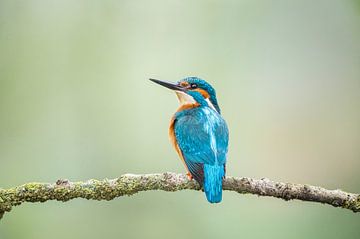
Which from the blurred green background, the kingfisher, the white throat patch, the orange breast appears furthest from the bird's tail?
the blurred green background

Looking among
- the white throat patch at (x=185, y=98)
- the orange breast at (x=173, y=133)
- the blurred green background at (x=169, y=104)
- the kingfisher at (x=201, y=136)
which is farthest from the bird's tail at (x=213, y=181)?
the blurred green background at (x=169, y=104)

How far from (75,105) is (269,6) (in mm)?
1945

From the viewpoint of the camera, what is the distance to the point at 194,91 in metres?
3.23

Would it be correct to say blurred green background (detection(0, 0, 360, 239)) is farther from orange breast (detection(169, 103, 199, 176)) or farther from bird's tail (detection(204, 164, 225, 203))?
bird's tail (detection(204, 164, 225, 203))

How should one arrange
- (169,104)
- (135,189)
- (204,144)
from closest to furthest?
(135,189) < (204,144) < (169,104)

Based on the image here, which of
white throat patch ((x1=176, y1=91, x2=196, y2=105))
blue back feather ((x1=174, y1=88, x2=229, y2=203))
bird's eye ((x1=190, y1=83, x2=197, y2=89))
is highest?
bird's eye ((x1=190, y1=83, x2=197, y2=89))

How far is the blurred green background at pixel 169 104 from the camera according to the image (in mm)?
3861

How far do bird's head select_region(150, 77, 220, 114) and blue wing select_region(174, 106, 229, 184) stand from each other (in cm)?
17

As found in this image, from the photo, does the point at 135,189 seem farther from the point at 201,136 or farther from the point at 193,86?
the point at 193,86

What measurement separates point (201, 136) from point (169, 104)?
1.67 metres

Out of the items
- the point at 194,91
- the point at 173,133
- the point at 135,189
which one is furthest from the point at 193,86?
the point at 135,189

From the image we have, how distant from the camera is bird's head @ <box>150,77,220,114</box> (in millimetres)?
3223

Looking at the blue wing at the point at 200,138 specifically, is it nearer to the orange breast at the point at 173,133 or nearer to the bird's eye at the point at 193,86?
the orange breast at the point at 173,133

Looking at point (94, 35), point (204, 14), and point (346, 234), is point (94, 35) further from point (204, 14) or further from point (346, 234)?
point (346, 234)
